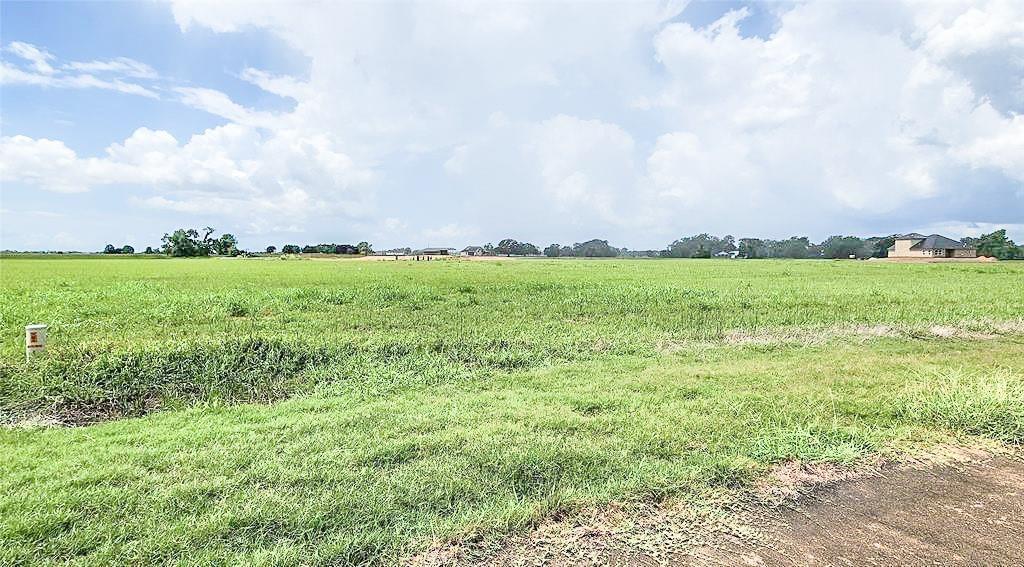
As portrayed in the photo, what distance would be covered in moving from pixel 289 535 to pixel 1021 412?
6.32 m

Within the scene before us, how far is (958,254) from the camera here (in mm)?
83188

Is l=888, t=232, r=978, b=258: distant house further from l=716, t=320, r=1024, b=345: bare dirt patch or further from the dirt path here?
the dirt path

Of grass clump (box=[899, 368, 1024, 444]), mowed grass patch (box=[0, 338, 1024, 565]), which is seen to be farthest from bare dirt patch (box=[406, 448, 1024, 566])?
grass clump (box=[899, 368, 1024, 444])

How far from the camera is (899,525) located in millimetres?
2965

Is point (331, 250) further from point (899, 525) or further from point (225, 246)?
point (899, 525)

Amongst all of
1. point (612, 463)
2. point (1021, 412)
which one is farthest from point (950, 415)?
point (612, 463)

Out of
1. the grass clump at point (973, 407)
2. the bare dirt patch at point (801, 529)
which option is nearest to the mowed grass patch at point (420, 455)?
the grass clump at point (973, 407)

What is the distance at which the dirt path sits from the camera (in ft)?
8.73

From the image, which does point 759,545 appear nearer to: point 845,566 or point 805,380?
point 845,566

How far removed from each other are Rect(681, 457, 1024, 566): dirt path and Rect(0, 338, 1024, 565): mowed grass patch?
17.8 inches

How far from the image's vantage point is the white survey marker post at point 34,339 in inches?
256

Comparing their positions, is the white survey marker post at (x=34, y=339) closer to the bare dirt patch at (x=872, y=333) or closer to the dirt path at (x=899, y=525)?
the dirt path at (x=899, y=525)

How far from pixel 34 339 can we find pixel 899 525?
30.9 ft

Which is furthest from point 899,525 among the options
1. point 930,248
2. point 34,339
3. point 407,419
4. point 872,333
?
point 930,248
